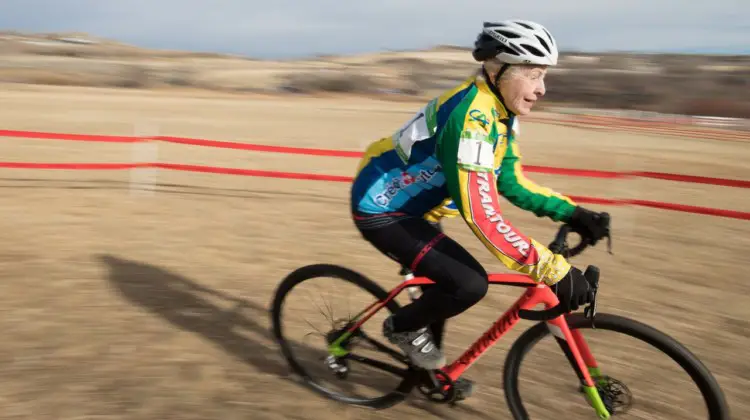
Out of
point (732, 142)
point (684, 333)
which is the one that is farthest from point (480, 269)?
point (732, 142)

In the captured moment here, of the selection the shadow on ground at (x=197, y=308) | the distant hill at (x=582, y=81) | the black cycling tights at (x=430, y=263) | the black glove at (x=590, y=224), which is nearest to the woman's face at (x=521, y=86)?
the black glove at (x=590, y=224)

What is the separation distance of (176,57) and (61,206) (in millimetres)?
125726

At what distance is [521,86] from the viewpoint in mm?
2855

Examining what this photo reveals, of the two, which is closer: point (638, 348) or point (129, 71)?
point (638, 348)

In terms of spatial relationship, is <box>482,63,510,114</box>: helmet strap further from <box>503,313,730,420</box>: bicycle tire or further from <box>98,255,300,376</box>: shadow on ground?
<box>98,255,300,376</box>: shadow on ground

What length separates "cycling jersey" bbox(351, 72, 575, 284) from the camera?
275cm

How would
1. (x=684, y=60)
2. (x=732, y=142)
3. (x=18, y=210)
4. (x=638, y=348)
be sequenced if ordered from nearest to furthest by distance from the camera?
(x=638, y=348), (x=18, y=210), (x=732, y=142), (x=684, y=60)

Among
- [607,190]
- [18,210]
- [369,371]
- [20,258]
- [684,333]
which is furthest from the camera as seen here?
[607,190]

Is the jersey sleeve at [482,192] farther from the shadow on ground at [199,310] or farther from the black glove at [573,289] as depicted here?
the shadow on ground at [199,310]

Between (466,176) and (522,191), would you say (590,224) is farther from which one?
(466,176)

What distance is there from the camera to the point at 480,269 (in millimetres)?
3096

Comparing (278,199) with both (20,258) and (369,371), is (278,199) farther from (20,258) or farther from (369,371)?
(369,371)

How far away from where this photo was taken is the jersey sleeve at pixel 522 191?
3.19m

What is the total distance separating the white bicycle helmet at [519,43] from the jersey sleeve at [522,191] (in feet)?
1.51
